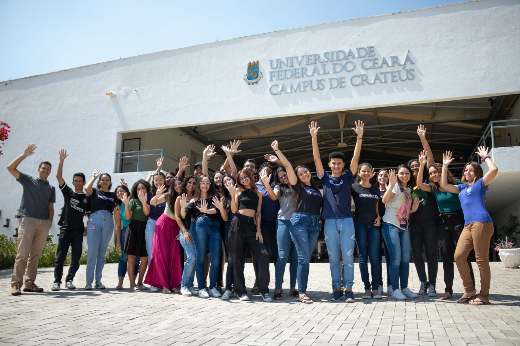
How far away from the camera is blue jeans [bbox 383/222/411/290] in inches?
192

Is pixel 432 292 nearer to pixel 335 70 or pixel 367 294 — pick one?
pixel 367 294

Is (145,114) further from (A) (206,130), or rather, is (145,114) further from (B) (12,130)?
(B) (12,130)

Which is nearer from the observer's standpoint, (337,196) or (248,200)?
(337,196)

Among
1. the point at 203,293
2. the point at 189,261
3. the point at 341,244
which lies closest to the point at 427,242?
the point at 341,244

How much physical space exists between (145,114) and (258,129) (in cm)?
484

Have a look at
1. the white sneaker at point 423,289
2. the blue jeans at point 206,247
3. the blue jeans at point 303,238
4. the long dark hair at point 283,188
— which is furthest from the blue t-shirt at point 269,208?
the white sneaker at point 423,289

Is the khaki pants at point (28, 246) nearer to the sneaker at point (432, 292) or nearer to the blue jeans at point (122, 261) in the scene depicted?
the blue jeans at point (122, 261)

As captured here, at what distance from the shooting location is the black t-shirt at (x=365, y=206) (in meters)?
4.94

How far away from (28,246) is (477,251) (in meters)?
5.51

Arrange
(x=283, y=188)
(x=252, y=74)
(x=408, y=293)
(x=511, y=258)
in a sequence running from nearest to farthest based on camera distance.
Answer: (x=408, y=293) → (x=283, y=188) → (x=511, y=258) → (x=252, y=74)

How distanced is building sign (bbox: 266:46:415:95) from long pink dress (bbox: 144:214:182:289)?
6.94 metres

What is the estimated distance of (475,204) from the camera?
4547mm

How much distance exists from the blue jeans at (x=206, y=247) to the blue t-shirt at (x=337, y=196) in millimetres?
1439

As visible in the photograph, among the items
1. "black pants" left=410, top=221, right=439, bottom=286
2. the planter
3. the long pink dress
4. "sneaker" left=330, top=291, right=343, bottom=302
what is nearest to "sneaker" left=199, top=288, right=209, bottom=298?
the long pink dress
